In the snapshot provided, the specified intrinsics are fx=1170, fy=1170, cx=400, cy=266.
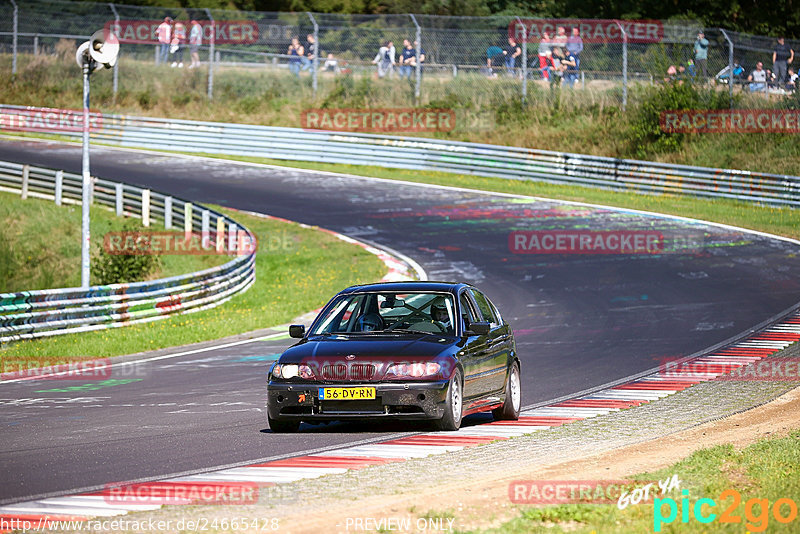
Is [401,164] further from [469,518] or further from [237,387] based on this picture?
[469,518]

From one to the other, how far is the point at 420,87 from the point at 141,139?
35.4ft

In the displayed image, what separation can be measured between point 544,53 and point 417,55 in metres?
4.60

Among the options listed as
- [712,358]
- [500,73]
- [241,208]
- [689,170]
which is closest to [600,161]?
[689,170]

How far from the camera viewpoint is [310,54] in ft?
140

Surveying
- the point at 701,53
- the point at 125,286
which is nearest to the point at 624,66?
the point at 701,53

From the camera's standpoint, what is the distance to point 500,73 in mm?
41281

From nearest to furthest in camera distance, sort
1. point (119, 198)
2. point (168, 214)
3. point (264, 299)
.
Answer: point (264, 299) → point (168, 214) → point (119, 198)

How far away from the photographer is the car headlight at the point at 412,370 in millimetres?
10070

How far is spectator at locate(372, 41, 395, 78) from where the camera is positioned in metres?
42.2

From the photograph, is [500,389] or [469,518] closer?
[469,518]

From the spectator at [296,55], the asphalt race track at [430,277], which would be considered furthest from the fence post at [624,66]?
the spectator at [296,55]

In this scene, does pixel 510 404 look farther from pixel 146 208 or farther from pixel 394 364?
pixel 146 208

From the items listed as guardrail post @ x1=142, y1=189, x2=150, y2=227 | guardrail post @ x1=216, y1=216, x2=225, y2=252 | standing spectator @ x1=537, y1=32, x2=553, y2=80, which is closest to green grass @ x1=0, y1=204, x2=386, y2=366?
guardrail post @ x1=216, y1=216, x2=225, y2=252

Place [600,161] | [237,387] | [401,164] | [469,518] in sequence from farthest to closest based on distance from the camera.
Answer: [401,164], [600,161], [237,387], [469,518]
